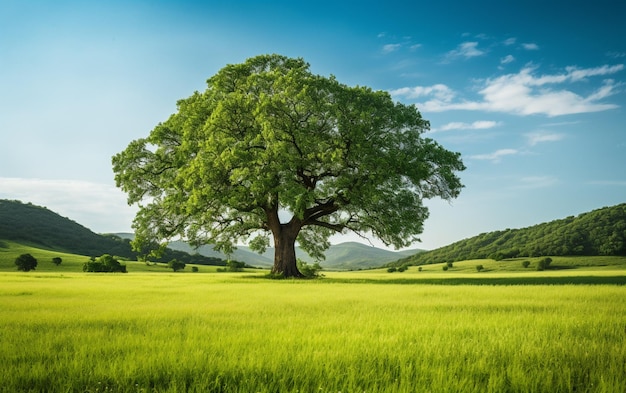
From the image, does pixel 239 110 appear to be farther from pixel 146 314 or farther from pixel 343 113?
pixel 146 314

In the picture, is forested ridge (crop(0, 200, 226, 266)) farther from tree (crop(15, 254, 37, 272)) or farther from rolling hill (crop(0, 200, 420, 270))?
tree (crop(15, 254, 37, 272))

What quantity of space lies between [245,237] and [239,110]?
11.4m

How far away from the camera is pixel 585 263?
66.2 m

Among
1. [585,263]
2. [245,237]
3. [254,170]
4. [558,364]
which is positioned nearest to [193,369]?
[558,364]

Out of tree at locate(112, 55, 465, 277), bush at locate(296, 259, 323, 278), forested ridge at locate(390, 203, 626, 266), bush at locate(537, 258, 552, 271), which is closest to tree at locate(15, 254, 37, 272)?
tree at locate(112, 55, 465, 277)

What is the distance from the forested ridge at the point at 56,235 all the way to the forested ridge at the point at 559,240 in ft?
250

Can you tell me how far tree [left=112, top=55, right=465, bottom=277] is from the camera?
26.4 meters

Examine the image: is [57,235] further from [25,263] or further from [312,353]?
[312,353]

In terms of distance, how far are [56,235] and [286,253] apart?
477 ft

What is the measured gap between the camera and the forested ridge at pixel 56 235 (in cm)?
12256

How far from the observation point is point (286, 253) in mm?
30703

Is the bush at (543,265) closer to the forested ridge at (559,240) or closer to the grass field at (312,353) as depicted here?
the forested ridge at (559,240)

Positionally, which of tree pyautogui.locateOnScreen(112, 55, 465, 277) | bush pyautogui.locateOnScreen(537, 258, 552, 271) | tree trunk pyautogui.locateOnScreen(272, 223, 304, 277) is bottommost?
bush pyautogui.locateOnScreen(537, 258, 552, 271)

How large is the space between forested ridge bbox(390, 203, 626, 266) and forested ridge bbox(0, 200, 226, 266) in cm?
7618
